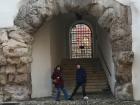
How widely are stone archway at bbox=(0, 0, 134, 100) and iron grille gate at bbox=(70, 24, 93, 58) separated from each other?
12112 mm

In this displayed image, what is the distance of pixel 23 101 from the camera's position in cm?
1695

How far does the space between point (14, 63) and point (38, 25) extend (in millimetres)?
1785

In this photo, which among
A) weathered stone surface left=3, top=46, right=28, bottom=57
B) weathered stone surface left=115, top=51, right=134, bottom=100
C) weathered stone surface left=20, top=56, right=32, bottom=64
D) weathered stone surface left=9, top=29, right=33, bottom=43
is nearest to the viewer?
weathered stone surface left=3, top=46, right=28, bottom=57

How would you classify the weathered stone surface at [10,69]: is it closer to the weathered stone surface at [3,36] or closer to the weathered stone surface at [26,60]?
the weathered stone surface at [26,60]

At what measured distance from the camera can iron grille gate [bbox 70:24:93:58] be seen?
29.4 meters

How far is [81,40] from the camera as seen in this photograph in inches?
1174

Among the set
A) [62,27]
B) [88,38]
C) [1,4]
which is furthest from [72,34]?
[1,4]

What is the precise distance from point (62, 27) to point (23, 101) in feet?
32.5

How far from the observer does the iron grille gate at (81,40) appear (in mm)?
29372

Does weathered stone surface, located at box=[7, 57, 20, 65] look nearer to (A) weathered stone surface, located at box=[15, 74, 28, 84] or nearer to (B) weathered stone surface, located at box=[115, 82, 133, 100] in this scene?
(A) weathered stone surface, located at box=[15, 74, 28, 84]

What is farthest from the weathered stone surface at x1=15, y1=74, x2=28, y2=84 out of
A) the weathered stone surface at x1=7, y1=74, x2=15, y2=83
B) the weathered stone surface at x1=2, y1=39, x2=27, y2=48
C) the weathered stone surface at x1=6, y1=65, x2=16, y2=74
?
the weathered stone surface at x1=2, y1=39, x2=27, y2=48

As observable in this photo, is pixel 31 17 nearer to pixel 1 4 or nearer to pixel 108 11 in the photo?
pixel 1 4

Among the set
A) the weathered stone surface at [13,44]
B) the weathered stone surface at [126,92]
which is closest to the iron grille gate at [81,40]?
the weathered stone surface at [126,92]

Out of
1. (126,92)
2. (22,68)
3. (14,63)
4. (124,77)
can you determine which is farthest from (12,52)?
(126,92)
